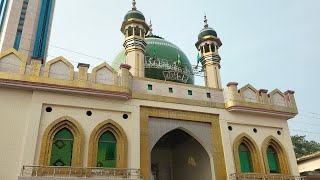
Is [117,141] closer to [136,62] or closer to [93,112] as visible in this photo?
[93,112]

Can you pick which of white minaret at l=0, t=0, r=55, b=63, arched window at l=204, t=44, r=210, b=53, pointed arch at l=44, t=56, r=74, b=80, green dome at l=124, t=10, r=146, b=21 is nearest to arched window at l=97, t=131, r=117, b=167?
pointed arch at l=44, t=56, r=74, b=80

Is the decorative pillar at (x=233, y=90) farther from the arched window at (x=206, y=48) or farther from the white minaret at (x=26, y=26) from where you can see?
the white minaret at (x=26, y=26)

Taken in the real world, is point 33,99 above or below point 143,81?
below

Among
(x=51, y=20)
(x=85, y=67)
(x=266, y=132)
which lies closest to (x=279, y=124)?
(x=266, y=132)

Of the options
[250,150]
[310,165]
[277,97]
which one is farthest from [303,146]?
[250,150]

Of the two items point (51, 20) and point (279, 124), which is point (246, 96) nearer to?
point (279, 124)

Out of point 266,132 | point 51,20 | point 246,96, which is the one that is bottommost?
point 266,132

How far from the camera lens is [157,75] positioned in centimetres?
1956

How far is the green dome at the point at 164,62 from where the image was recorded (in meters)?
19.5

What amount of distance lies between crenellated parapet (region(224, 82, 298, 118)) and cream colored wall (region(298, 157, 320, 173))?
6.14 meters

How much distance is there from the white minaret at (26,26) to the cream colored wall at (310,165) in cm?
2605

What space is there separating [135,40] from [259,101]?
8061 mm

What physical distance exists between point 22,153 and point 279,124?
13.0 metres

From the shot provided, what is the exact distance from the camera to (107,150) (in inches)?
524
